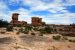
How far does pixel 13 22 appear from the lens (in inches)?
2803

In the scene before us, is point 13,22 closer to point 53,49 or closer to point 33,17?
point 33,17

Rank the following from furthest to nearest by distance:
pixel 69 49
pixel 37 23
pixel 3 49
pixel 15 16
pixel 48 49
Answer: pixel 37 23, pixel 15 16, pixel 69 49, pixel 48 49, pixel 3 49

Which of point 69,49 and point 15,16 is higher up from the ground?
point 15,16

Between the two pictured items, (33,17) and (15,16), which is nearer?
(15,16)

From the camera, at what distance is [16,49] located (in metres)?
19.6

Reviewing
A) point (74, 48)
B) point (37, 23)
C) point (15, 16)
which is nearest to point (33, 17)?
point (37, 23)

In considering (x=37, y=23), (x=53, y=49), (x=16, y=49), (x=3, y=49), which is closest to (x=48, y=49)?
(x=53, y=49)

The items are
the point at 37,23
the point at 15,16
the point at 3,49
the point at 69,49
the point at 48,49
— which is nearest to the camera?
the point at 3,49

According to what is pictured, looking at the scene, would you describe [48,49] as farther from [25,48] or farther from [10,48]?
[10,48]

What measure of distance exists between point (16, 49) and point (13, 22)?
52194mm

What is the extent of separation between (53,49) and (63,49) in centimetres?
135

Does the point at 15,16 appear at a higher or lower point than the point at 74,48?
higher

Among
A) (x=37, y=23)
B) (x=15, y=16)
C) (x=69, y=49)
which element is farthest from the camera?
(x=37, y=23)

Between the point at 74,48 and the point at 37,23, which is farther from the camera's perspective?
the point at 37,23
